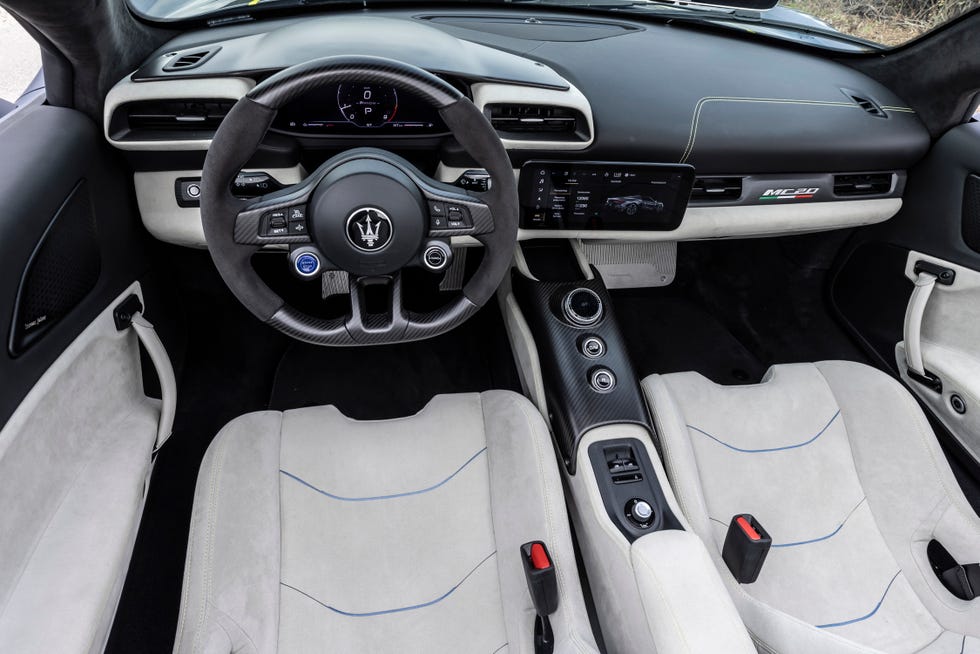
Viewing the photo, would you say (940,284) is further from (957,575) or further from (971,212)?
(957,575)

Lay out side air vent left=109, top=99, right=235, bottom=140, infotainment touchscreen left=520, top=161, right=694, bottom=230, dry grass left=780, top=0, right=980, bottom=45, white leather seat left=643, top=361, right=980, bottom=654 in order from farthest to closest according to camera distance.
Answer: dry grass left=780, top=0, right=980, bottom=45 → infotainment touchscreen left=520, top=161, right=694, bottom=230 → side air vent left=109, top=99, right=235, bottom=140 → white leather seat left=643, top=361, right=980, bottom=654

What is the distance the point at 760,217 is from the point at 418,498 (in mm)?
1289

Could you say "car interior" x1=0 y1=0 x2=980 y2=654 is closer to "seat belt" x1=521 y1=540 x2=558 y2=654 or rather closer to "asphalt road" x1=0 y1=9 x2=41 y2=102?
"seat belt" x1=521 y1=540 x2=558 y2=654

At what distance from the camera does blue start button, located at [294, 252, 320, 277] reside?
121 centimetres

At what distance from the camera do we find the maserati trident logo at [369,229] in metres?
1.17

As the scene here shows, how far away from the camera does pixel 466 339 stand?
233 centimetres

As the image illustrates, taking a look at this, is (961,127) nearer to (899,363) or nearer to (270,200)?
(899,363)

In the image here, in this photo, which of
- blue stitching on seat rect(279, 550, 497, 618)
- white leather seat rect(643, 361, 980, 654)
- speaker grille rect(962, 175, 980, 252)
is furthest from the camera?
speaker grille rect(962, 175, 980, 252)

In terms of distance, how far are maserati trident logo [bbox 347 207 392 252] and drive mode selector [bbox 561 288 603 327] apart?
0.72m

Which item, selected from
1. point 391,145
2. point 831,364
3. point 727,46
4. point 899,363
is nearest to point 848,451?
point 831,364

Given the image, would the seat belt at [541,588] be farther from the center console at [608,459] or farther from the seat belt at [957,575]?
the seat belt at [957,575]

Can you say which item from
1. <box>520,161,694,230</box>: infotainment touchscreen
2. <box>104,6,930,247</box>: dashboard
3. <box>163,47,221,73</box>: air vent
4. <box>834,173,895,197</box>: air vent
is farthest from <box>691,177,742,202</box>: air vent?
<box>163,47,221,73</box>: air vent

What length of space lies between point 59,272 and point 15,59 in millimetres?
694

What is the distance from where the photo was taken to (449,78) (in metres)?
1.56
